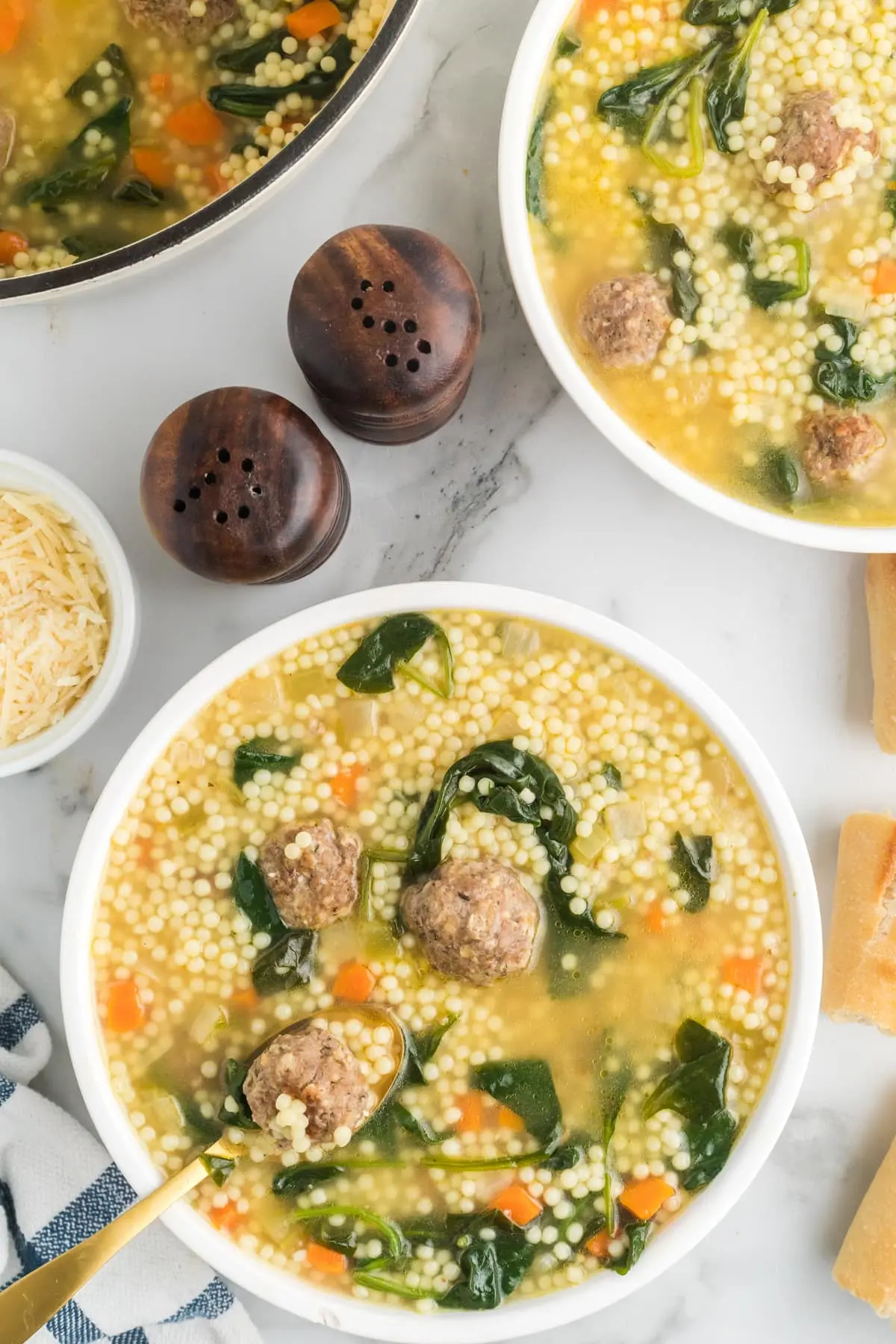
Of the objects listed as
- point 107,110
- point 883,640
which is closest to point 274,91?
point 107,110

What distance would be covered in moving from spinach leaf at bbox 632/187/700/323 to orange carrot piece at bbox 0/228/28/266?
122 cm

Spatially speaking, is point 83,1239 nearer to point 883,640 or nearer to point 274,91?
point 883,640

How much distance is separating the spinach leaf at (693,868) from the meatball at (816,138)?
124 cm

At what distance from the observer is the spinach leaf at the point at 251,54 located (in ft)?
8.04

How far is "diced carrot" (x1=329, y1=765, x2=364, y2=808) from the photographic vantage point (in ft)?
7.63

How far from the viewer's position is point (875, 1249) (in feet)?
8.23

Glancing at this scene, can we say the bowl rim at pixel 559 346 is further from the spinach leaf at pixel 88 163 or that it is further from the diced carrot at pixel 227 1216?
the diced carrot at pixel 227 1216

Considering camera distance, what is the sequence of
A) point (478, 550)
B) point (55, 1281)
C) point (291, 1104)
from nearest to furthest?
point (55, 1281) → point (291, 1104) → point (478, 550)

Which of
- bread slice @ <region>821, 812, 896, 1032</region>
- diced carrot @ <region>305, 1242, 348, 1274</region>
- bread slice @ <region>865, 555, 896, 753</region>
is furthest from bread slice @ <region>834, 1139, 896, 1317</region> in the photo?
diced carrot @ <region>305, 1242, 348, 1274</region>

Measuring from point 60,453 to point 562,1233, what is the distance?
184 centimetres

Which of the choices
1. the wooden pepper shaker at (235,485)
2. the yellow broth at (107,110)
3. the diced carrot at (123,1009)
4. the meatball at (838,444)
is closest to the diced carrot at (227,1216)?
the diced carrot at (123,1009)

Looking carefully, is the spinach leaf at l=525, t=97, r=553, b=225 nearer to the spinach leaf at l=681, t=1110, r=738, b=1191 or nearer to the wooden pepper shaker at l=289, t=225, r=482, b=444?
the wooden pepper shaker at l=289, t=225, r=482, b=444

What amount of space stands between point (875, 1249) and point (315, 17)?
107 inches

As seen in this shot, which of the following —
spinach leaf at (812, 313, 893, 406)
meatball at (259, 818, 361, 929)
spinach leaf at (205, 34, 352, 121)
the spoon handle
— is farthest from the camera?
spinach leaf at (205, 34, 352, 121)
